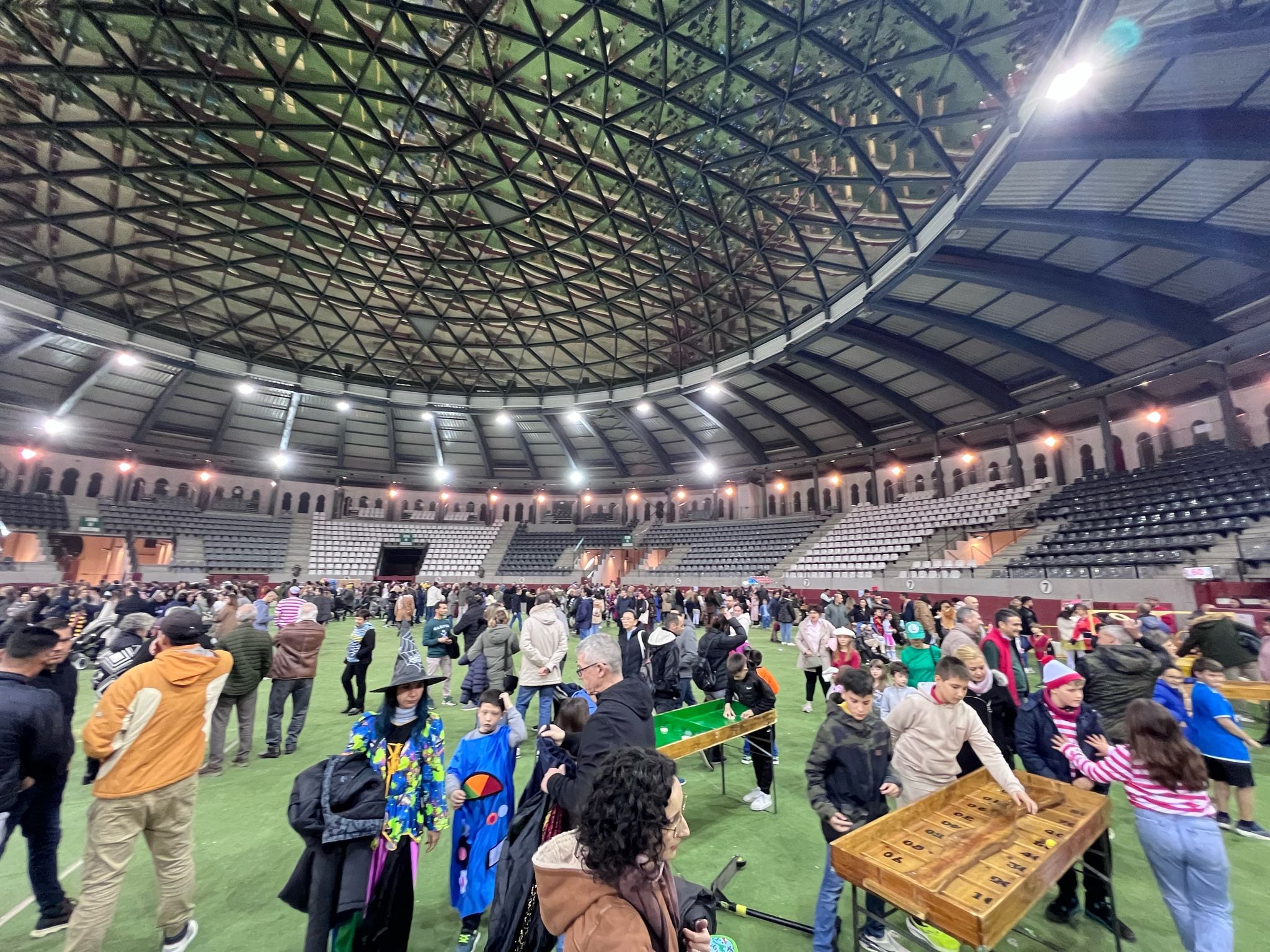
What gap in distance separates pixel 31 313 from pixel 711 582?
35720 mm

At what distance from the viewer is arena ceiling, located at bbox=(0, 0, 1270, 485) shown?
12.3 m

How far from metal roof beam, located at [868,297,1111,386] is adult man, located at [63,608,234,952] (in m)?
21.4

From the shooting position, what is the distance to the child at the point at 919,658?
661 cm

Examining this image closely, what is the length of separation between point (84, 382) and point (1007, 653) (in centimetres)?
4222

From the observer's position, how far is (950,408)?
27984 millimetres

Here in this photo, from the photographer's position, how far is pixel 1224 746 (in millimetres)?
4801

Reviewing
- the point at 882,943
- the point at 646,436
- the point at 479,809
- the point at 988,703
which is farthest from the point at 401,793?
the point at 646,436

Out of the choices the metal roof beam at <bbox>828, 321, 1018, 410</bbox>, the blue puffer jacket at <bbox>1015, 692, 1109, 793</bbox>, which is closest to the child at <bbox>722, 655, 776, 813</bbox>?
the blue puffer jacket at <bbox>1015, 692, 1109, 793</bbox>

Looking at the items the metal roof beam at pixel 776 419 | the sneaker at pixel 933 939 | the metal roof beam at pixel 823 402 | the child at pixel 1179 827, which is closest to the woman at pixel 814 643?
the sneaker at pixel 933 939

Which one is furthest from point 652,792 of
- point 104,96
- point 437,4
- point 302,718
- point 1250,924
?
point 104,96

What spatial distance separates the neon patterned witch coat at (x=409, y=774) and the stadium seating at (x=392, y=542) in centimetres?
3952

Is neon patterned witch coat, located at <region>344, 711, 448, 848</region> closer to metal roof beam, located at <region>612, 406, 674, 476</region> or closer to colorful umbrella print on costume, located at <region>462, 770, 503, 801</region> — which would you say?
colorful umbrella print on costume, located at <region>462, 770, 503, 801</region>

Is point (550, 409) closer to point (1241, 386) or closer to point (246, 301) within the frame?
point (246, 301)

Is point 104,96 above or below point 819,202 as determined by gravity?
above
